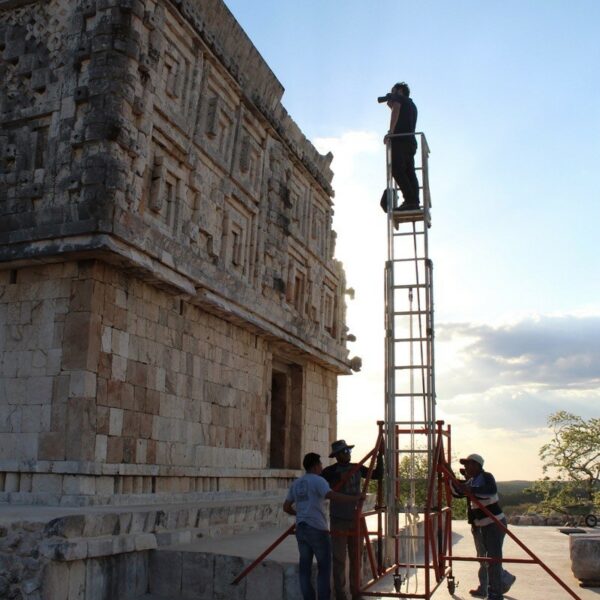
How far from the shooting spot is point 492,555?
7.08 m

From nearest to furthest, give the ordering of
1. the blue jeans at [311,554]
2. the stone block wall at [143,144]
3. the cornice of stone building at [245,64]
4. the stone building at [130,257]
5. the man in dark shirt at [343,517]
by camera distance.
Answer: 1. the blue jeans at [311,554]
2. the man in dark shirt at [343,517]
3. the stone building at [130,257]
4. the stone block wall at [143,144]
5. the cornice of stone building at [245,64]

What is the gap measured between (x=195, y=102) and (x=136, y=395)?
4896mm

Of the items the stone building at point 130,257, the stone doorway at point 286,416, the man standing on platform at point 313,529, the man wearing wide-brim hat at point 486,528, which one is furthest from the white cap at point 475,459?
the stone doorway at point 286,416

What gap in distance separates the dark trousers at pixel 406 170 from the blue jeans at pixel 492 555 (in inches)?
138

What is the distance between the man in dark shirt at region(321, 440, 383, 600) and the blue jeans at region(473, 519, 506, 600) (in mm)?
1433

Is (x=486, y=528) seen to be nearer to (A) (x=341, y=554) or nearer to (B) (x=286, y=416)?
(A) (x=341, y=554)

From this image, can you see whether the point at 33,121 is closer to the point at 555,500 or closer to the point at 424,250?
the point at 424,250

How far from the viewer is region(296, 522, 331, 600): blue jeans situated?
6184 millimetres

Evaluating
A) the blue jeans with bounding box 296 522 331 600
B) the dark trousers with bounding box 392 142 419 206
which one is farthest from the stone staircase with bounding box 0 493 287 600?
the dark trousers with bounding box 392 142 419 206

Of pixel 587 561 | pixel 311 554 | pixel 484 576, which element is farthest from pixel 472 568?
pixel 311 554

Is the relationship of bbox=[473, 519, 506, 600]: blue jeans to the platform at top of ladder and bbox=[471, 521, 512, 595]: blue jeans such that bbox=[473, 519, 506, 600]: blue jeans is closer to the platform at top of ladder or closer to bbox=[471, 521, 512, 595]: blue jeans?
bbox=[471, 521, 512, 595]: blue jeans

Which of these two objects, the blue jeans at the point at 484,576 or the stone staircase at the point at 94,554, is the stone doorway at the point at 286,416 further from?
the blue jeans at the point at 484,576

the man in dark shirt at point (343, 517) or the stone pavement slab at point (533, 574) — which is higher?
the man in dark shirt at point (343, 517)

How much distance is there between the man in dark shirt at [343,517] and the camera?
661 cm
